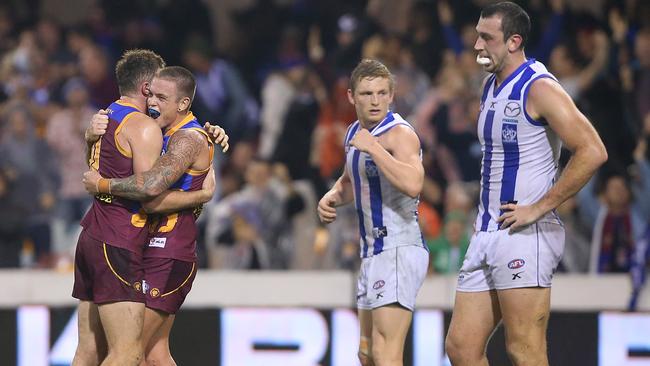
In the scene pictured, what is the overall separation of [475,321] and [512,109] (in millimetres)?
1207

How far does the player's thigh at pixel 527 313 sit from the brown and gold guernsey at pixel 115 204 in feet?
7.21

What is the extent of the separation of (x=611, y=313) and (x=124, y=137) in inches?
161

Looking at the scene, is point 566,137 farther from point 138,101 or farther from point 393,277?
point 138,101

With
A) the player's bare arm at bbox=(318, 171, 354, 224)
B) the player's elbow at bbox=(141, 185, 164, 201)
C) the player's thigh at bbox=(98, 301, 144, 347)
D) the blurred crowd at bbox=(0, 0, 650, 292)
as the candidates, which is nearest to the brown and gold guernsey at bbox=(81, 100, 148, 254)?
the player's elbow at bbox=(141, 185, 164, 201)

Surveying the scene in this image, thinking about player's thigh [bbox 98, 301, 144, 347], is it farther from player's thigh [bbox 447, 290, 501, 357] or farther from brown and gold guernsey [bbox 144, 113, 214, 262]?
player's thigh [bbox 447, 290, 501, 357]

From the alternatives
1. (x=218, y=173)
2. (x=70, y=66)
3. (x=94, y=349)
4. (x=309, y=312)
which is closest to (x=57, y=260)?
(x=218, y=173)

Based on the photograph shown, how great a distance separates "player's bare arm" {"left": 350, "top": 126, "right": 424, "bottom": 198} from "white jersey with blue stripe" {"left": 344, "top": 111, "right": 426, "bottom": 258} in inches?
5.3

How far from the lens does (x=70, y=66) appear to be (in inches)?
559

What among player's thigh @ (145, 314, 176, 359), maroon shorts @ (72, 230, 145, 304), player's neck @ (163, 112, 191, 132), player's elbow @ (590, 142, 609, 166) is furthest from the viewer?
player's thigh @ (145, 314, 176, 359)

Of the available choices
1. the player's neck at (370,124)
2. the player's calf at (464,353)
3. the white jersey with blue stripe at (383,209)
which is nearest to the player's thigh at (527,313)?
the player's calf at (464,353)

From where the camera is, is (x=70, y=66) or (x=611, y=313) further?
(x=70, y=66)

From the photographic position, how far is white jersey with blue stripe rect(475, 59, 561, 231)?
6562mm

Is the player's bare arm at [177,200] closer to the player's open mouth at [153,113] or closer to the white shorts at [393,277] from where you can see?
the player's open mouth at [153,113]

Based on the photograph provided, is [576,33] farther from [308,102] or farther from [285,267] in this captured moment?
[285,267]
